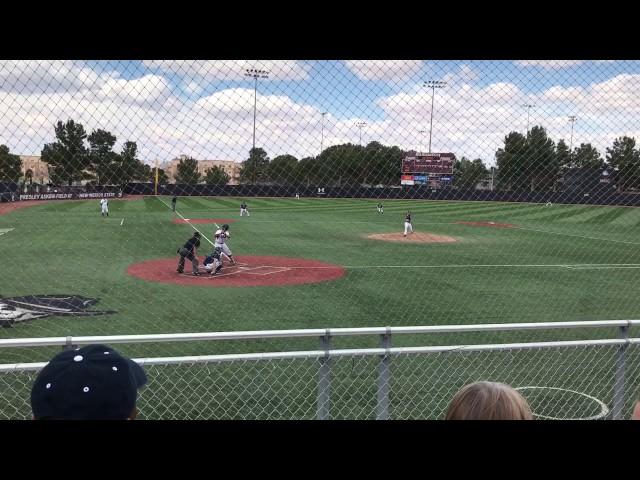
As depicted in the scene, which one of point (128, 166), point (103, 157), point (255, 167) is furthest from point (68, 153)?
point (255, 167)

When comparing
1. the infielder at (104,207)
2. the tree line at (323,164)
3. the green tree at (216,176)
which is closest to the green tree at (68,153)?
the tree line at (323,164)

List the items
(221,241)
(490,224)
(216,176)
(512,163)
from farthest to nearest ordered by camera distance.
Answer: (490,224), (221,241), (512,163), (216,176)

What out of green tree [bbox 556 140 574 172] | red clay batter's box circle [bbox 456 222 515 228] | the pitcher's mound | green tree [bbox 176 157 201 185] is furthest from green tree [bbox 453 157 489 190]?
red clay batter's box circle [bbox 456 222 515 228]

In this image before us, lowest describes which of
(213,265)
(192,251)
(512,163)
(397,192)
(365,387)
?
(365,387)

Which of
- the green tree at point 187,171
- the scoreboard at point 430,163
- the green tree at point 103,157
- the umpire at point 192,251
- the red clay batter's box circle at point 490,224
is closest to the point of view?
the green tree at point 103,157

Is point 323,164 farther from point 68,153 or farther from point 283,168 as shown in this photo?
point 68,153

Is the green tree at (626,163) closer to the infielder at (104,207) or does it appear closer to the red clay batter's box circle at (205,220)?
the red clay batter's box circle at (205,220)
